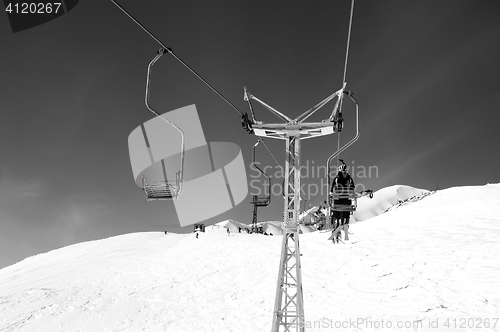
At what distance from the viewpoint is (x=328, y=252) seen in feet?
76.0

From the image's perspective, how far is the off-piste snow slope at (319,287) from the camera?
13.3m

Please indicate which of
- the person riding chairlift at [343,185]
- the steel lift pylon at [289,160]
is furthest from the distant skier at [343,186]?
the steel lift pylon at [289,160]

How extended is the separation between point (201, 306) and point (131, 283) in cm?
735

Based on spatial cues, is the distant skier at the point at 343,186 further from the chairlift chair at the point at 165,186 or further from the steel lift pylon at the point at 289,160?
the chairlift chair at the point at 165,186

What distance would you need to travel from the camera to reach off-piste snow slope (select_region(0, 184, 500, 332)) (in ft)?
43.7

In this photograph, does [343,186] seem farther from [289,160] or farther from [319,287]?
[319,287]

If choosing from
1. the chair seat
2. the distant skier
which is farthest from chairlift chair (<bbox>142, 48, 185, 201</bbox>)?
the distant skier

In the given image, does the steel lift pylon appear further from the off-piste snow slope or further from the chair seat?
the off-piste snow slope

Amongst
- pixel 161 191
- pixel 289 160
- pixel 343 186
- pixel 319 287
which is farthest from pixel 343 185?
pixel 161 191

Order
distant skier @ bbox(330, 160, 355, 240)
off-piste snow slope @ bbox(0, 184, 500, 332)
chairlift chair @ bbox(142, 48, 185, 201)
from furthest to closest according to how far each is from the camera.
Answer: off-piste snow slope @ bbox(0, 184, 500, 332) < distant skier @ bbox(330, 160, 355, 240) < chairlift chair @ bbox(142, 48, 185, 201)

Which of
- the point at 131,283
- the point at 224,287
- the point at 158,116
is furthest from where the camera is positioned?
the point at 131,283

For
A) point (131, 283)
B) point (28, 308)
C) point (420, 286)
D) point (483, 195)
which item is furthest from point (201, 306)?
point (483, 195)

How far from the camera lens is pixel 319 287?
1747 cm

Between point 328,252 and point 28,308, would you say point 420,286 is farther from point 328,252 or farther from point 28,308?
point 28,308
